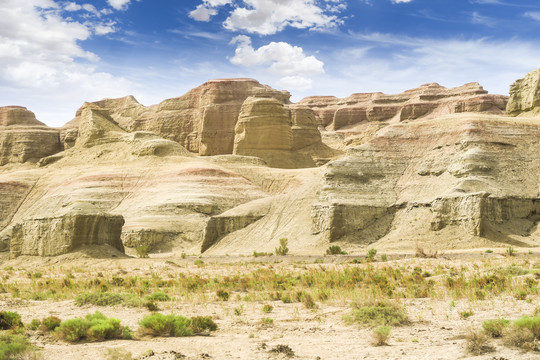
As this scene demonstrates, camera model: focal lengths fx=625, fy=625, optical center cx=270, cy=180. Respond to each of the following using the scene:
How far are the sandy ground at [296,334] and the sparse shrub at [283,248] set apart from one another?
23.0 meters

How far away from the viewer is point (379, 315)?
45.9ft

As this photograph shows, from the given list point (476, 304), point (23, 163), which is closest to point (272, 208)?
point (476, 304)

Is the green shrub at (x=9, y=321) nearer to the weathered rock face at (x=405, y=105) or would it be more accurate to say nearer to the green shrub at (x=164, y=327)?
Result: the green shrub at (x=164, y=327)

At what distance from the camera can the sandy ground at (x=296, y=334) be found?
11.2 metres

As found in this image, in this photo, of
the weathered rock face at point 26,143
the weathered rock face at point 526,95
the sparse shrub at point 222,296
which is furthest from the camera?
the weathered rock face at point 26,143

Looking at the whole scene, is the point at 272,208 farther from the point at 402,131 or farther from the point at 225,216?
the point at 402,131

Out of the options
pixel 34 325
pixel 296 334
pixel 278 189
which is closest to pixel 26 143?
pixel 278 189

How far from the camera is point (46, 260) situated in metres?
38.2

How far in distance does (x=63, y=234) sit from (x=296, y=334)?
1140 inches

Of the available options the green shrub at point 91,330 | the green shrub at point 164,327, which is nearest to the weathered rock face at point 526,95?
the green shrub at point 164,327

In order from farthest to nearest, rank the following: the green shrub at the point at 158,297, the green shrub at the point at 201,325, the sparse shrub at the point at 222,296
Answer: the sparse shrub at the point at 222,296
the green shrub at the point at 158,297
the green shrub at the point at 201,325

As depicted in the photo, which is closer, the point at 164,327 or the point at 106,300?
the point at 164,327

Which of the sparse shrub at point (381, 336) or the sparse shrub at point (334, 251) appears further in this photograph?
the sparse shrub at point (334, 251)

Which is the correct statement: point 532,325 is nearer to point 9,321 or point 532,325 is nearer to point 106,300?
point 9,321
